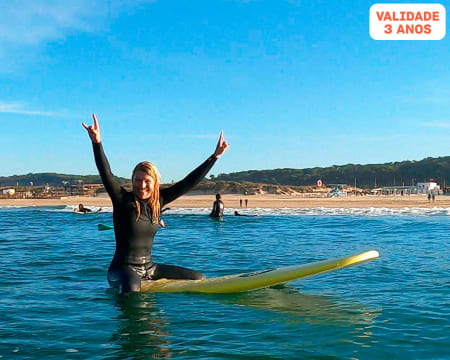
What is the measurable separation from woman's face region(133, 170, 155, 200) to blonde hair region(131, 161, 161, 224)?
0.11 feet

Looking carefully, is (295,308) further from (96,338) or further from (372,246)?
(372,246)

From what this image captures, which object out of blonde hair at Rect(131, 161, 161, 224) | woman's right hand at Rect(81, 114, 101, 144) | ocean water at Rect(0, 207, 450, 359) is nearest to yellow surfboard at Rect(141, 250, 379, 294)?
ocean water at Rect(0, 207, 450, 359)

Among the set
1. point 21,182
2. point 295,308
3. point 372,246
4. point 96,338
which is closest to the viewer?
point 96,338

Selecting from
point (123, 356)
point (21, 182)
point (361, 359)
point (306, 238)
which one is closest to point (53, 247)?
point (306, 238)

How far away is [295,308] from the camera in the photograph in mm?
5891

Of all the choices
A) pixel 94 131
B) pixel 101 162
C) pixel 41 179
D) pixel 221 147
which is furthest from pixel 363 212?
pixel 41 179

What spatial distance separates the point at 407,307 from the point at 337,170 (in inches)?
5235

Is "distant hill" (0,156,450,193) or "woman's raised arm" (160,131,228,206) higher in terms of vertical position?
"distant hill" (0,156,450,193)

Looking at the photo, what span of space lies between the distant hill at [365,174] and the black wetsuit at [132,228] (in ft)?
370

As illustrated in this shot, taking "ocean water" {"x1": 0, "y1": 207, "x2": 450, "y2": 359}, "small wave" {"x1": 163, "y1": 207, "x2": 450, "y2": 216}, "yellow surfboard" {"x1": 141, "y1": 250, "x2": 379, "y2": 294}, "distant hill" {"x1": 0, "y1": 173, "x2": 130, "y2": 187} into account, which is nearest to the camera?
"ocean water" {"x1": 0, "y1": 207, "x2": 450, "y2": 359}

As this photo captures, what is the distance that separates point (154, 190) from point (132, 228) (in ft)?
1.71

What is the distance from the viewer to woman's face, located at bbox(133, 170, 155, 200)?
210 inches

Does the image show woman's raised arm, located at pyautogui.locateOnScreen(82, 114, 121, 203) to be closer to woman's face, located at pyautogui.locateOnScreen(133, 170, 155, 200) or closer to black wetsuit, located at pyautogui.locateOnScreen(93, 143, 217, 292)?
black wetsuit, located at pyautogui.locateOnScreen(93, 143, 217, 292)

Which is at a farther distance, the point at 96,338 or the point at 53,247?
the point at 53,247
